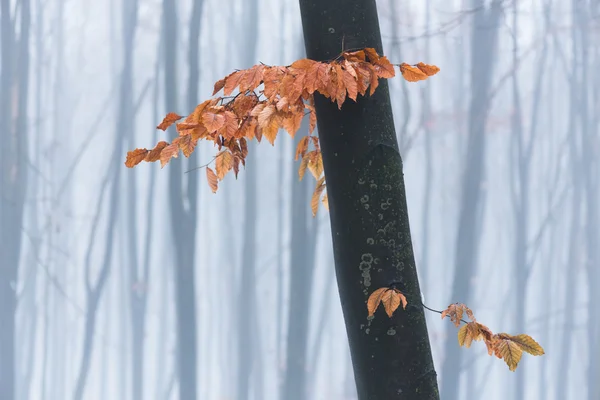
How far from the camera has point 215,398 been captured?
178 centimetres

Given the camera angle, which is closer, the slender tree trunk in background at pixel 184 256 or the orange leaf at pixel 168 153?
the orange leaf at pixel 168 153

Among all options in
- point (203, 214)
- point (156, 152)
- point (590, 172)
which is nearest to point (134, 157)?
point (156, 152)

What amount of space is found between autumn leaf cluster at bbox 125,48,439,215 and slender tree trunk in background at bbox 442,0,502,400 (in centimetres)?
107

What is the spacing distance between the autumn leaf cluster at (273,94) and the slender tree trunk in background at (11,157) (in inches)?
45.3

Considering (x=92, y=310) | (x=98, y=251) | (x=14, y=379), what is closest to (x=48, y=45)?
(x=98, y=251)

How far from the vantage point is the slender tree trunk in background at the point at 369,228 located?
638 millimetres

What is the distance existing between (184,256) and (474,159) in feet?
2.87

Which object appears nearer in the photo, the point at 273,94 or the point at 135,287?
the point at 273,94

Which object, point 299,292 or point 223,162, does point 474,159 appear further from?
point 223,162

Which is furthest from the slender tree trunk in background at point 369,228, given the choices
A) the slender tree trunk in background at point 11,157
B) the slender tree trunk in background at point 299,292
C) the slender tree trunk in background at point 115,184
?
the slender tree trunk in background at point 11,157

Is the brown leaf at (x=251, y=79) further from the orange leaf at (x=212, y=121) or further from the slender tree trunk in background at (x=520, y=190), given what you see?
the slender tree trunk in background at (x=520, y=190)

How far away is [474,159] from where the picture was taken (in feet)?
6.03

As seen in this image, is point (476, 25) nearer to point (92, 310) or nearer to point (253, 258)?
point (253, 258)

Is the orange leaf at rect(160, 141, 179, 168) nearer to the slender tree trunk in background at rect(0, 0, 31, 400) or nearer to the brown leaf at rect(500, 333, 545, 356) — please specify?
the brown leaf at rect(500, 333, 545, 356)
